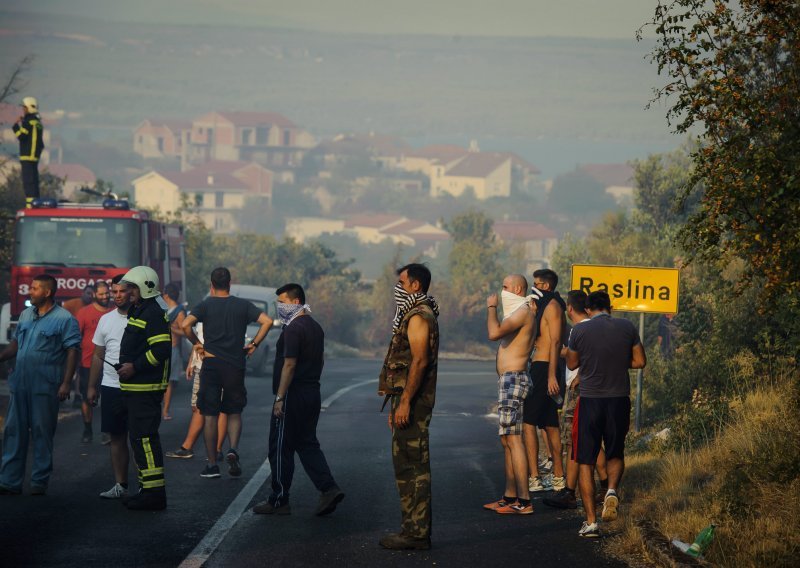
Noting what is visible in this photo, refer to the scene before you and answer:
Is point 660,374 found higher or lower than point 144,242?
lower

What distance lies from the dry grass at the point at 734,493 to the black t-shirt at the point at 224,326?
13.5 feet

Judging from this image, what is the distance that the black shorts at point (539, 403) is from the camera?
1126cm

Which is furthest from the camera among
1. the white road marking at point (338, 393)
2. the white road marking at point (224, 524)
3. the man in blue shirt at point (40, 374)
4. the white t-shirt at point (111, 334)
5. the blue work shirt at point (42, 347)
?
the white road marking at point (338, 393)

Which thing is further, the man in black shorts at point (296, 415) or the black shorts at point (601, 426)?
the man in black shorts at point (296, 415)

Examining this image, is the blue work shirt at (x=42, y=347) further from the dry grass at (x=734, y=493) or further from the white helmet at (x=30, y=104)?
the white helmet at (x=30, y=104)

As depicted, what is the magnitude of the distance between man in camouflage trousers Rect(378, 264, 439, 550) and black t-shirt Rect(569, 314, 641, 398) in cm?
133

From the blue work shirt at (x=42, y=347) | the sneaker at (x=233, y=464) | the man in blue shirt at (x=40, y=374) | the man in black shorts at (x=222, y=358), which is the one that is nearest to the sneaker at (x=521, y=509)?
the sneaker at (x=233, y=464)

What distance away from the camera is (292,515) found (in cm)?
1000

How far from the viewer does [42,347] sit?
11.0m

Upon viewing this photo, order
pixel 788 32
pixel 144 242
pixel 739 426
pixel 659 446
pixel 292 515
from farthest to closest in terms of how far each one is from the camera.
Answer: pixel 144 242 < pixel 659 446 < pixel 739 426 < pixel 788 32 < pixel 292 515

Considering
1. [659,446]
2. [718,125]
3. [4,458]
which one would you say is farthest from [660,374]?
[4,458]

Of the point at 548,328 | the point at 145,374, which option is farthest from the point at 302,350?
the point at 548,328

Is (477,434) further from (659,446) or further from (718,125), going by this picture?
(718,125)

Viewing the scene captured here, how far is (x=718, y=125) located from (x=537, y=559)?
501 cm
